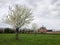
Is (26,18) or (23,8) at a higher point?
(23,8)

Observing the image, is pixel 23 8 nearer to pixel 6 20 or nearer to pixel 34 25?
pixel 6 20

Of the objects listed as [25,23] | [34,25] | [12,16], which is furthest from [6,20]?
[34,25]

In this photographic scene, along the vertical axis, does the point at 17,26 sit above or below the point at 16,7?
below

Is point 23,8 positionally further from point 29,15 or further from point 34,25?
point 34,25

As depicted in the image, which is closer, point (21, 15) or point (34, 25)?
point (21, 15)

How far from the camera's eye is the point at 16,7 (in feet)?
170

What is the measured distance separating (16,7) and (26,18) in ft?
16.8

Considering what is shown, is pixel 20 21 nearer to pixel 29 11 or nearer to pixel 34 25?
pixel 29 11

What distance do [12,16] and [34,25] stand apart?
87702 mm

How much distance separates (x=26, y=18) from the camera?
50.1m

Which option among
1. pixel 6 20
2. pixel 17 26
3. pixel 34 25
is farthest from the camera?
pixel 34 25

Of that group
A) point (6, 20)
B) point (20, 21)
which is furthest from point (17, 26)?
point (6, 20)

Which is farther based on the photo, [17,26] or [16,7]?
[16,7]

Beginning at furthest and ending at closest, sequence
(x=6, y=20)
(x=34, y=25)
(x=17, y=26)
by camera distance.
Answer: (x=34, y=25) → (x=6, y=20) → (x=17, y=26)
